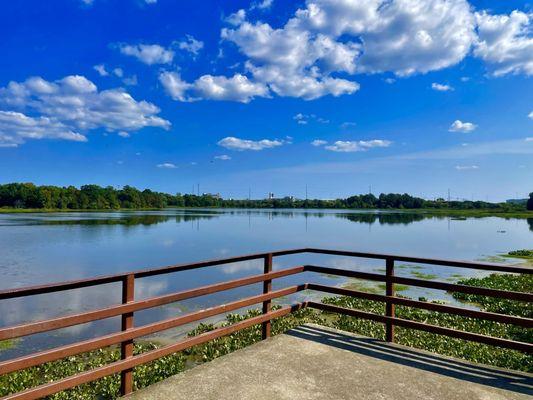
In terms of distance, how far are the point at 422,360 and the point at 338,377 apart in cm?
144

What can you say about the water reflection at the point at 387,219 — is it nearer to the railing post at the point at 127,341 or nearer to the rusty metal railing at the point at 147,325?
the rusty metal railing at the point at 147,325

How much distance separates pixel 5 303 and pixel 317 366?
16.2 metres

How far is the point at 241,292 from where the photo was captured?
18.8m

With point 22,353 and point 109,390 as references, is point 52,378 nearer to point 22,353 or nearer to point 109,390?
point 109,390

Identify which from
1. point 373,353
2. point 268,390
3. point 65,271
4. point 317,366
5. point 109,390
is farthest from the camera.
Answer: point 65,271

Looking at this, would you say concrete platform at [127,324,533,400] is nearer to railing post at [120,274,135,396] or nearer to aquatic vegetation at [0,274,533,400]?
railing post at [120,274,135,396]

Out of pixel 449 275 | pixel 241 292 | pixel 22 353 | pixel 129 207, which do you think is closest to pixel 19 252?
pixel 241 292

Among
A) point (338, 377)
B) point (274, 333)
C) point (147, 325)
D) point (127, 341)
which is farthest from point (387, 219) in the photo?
point (127, 341)

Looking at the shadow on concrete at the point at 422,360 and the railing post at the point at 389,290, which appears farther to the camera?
the railing post at the point at 389,290

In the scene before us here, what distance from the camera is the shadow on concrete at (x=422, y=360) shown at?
512 centimetres

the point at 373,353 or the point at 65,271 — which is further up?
the point at 373,353

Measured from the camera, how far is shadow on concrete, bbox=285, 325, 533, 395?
512cm

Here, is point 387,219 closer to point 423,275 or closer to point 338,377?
point 423,275

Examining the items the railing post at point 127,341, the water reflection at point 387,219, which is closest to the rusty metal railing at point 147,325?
the railing post at point 127,341
